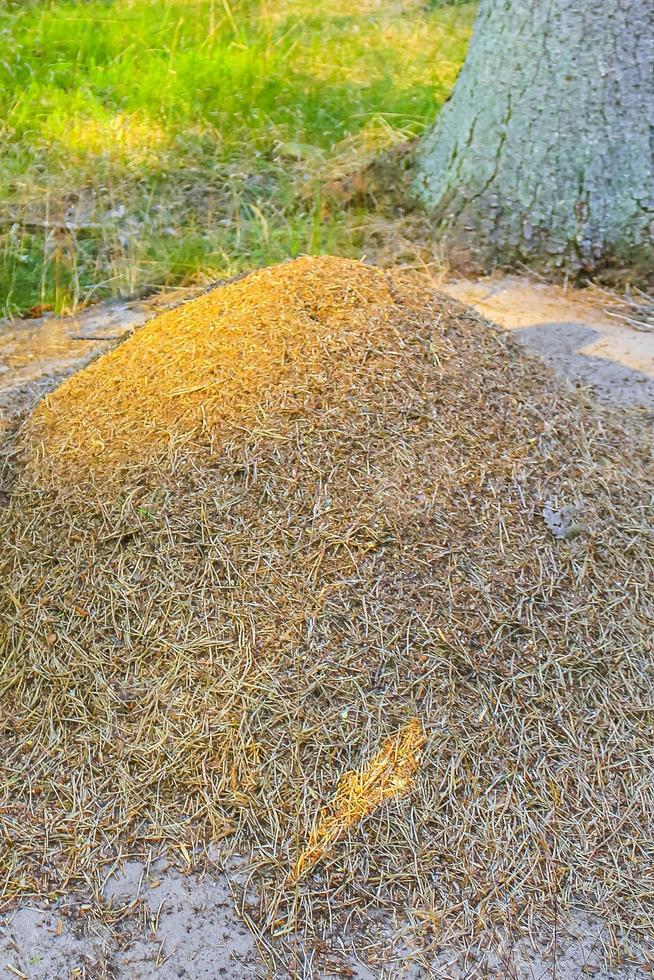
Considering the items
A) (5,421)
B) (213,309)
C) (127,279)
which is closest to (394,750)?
(213,309)

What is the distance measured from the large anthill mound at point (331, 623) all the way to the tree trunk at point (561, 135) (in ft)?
6.46

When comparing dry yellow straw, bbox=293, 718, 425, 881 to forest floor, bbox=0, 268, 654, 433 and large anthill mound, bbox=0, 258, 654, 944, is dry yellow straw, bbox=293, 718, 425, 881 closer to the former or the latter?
large anthill mound, bbox=0, 258, 654, 944

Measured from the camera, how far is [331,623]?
90.6 inches

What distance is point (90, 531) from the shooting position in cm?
247

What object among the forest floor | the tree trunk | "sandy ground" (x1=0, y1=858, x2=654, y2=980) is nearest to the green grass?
the forest floor

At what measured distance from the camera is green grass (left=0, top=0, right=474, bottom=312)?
4.72m

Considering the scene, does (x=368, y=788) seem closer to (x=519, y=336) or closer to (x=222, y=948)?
(x=222, y=948)

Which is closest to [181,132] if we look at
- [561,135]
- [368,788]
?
[561,135]

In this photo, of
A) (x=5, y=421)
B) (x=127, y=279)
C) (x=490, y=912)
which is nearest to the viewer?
(x=490, y=912)

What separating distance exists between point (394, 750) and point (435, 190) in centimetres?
343

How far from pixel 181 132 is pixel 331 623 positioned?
4.08 meters

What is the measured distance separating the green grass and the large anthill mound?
209 cm

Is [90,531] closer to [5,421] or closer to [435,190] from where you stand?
[5,421]

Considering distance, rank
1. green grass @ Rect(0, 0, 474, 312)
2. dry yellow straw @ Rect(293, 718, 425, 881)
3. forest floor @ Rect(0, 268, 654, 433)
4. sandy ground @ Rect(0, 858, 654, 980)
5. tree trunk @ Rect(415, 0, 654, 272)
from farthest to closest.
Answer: green grass @ Rect(0, 0, 474, 312) < tree trunk @ Rect(415, 0, 654, 272) < forest floor @ Rect(0, 268, 654, 433) < dry yellow straw @ Rect(293, 718, 425, 881) < sandy ground @ Rect(0, 858, 654, 980)
